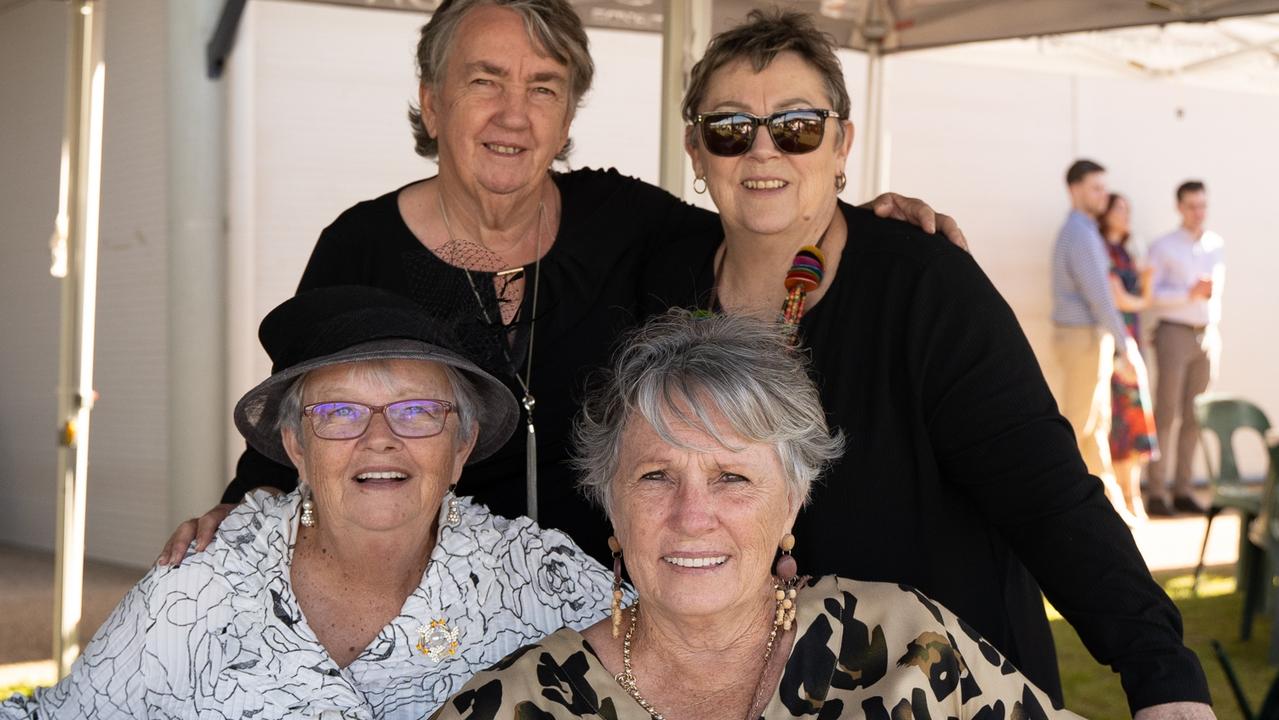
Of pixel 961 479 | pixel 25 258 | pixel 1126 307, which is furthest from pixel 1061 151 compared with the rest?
pixel 961 479

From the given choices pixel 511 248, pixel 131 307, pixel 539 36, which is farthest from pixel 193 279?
pixel 539 36

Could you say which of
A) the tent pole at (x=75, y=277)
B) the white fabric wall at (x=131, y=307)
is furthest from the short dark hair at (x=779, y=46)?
the white fabric wall at (x=131, y=307)

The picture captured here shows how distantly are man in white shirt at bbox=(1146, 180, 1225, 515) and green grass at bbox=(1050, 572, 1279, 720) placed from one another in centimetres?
247

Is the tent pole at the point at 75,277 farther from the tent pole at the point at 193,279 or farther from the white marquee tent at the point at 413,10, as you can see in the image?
the tent pole at the point at 193,279

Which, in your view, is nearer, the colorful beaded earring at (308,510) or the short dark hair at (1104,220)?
the colorful beaded earring at (308,510)

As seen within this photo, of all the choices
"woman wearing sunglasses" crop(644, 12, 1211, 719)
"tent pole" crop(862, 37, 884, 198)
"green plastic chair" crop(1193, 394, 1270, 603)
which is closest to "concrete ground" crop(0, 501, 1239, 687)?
"woman wearing sunglasses" crop(644, 12, 1211, 719)

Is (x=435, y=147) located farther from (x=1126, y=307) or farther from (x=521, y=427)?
(x=1126, y=307)

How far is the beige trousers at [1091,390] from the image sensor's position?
321 inches

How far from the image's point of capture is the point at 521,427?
8.80 feet

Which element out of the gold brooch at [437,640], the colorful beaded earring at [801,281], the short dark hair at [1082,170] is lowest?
the gold brooch at [437,640]

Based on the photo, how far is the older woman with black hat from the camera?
2088 mm

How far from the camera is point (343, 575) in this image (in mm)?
2248

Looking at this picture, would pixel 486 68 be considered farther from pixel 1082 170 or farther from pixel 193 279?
A: pixel 1082 170

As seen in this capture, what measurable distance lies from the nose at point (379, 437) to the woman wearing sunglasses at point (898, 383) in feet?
2.24
